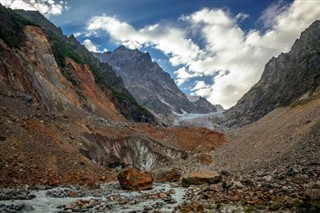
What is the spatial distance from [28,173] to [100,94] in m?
66.9

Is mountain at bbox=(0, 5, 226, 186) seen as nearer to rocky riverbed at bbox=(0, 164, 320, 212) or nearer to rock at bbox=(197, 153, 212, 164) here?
rock at bbox=(197, 153, 212, 164)

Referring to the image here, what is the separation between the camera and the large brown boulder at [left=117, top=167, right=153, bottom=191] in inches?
1099

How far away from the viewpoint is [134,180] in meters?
28.2

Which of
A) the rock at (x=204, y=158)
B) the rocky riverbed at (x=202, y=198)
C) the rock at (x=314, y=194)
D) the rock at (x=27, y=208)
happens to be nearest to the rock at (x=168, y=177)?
the rocky riverbed at (x=202, y=198)

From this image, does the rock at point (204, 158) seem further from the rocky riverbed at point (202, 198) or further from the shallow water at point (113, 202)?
the shallow water at point (113, 202)

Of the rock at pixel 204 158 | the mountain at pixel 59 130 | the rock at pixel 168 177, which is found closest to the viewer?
the mountain at pixel 59 130

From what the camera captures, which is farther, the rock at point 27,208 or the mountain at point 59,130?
the mountain at point 59,130

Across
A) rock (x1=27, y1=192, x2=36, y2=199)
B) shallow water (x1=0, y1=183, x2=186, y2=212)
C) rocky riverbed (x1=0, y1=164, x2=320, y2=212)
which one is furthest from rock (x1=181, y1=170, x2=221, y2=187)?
rock (x1=27, y1=192, x2=36, y2=199)

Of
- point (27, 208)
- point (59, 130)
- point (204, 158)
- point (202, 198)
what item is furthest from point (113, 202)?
point (204, 158)

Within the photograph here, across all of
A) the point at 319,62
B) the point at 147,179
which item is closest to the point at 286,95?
the point at 319,62

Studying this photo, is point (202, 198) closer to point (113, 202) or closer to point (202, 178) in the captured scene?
point (113, 202)

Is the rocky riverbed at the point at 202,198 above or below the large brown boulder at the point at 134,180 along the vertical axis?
below

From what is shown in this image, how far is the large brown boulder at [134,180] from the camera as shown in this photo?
27.9 m

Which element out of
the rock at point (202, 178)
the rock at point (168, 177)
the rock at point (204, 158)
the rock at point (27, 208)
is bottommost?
the rock at point (27, 208)
